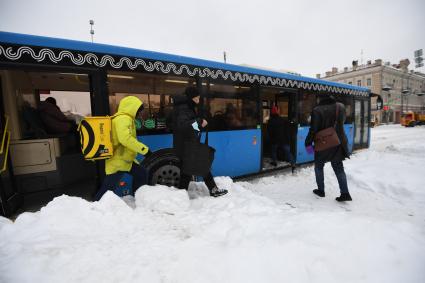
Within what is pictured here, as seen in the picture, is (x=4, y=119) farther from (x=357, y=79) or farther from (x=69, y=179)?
(x=357, y=79)

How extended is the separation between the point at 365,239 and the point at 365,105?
966cm

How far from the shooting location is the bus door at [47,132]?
421 centimetres

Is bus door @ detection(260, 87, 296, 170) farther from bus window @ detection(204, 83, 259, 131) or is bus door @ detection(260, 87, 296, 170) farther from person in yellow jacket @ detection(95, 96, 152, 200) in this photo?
person in yellow jacket @ detection(95, 96, 152, 200)

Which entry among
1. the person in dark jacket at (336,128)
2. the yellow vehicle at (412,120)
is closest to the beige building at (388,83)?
the yellow vehicle at (412,120)

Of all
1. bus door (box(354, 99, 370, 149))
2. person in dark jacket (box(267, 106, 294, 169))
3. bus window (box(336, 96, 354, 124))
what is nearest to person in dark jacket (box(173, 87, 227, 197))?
person in dark jacket (box(267, 106, 294, 169))

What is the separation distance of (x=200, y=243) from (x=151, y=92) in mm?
2880

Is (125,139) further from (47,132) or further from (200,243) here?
(47,132)

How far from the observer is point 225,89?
523 centimetres

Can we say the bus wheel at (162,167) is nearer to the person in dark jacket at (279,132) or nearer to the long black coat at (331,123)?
the long black coat at (331,123)

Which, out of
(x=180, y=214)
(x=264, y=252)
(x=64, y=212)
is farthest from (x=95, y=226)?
(x=264, y=252)

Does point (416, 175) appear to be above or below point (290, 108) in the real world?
below

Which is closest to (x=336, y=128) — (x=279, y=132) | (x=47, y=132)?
(x=279, y=132)

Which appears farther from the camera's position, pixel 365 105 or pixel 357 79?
pixel 357 79

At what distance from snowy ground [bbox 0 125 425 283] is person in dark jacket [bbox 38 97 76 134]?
272cm
